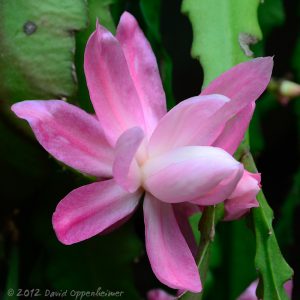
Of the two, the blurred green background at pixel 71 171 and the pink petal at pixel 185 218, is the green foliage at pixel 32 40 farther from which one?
the pink petal at pixel 185 218

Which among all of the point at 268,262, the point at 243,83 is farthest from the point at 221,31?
the point at 268,262

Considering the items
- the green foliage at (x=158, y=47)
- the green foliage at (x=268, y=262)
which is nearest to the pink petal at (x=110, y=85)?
the green foliage at (x=268, y=262)

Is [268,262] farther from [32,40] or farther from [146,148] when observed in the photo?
[32,40]

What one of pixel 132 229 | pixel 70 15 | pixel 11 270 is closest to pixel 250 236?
pixel 132 229

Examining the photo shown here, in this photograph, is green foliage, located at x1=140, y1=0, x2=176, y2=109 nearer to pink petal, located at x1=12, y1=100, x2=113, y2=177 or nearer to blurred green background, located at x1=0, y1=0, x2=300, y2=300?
blurred green background, located at x1=0, y1=0, x2=300, y2=300

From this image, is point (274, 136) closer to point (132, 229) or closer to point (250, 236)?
point (250, 236)

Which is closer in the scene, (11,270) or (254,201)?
(254,201)
